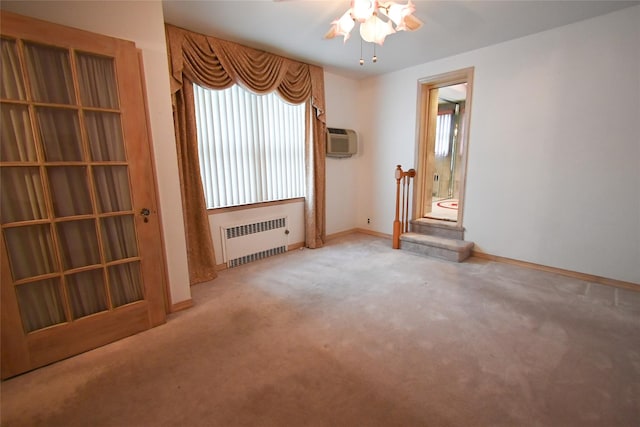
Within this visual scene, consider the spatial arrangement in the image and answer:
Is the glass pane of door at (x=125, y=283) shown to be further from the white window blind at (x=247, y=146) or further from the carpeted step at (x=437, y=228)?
the carpeted step at (x=437, y=228)

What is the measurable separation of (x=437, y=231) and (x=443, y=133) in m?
3.74

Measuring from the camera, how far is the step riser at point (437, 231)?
12.9ft

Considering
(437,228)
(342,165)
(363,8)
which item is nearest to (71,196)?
(363,8)

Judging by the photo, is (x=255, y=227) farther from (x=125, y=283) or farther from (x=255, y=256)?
(x=125, y=283)

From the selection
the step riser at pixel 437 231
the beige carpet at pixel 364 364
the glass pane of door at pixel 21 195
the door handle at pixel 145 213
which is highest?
the glass pane of door at pixel 21 195

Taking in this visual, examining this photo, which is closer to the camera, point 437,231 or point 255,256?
point 255,256

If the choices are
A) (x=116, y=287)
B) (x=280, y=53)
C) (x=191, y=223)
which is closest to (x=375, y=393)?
(x=116, y=287)

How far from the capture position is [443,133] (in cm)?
690

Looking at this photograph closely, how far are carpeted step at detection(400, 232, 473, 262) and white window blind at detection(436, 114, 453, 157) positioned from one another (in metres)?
3.68

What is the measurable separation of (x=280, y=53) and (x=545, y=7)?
2671mm

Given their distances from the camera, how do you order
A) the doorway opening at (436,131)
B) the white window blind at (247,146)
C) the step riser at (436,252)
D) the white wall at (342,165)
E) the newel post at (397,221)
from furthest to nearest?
1. the white wall at (342,165)
2. the newel post at (397,221)
3. the doorway opening at (436,131)
4. the step riser at (436,252)
5. the white window blind at (247,146)

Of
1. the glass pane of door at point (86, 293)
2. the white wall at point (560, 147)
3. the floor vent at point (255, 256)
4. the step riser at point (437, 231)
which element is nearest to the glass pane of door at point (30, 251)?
the glass pane of door at point (86, 293)

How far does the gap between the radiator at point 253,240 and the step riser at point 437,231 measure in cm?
195

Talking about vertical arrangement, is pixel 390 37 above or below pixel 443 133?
above
